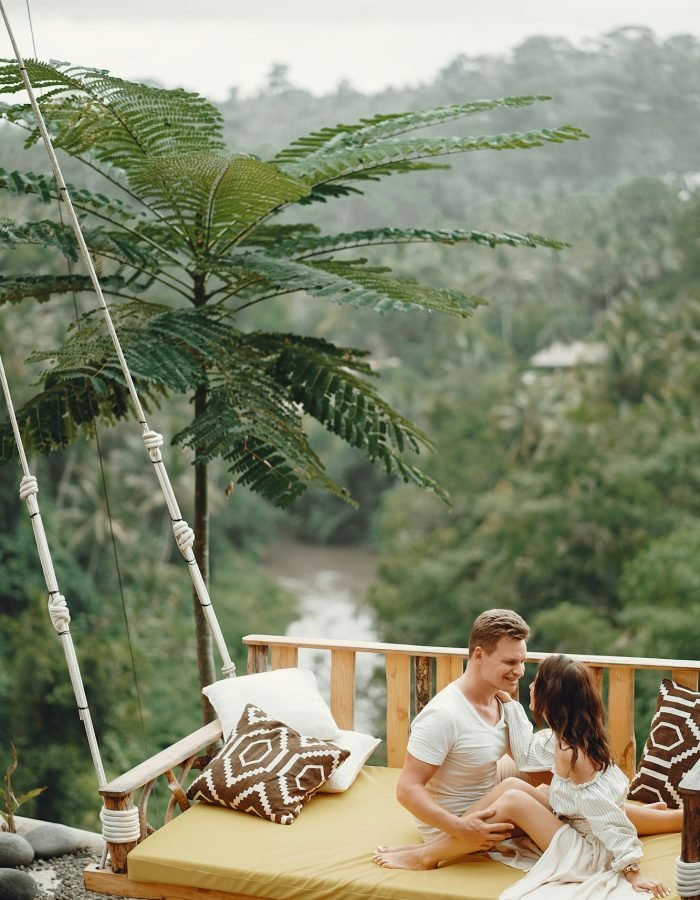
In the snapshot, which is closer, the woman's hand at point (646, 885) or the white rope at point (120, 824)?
the woman's hand at point (646, 885)

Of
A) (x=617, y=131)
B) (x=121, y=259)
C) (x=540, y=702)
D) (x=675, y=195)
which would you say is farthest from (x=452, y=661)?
(x=617, y=131)

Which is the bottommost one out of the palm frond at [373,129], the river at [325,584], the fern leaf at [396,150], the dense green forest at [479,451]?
the river at [325,584]

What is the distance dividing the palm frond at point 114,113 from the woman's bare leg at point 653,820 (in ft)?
6.84

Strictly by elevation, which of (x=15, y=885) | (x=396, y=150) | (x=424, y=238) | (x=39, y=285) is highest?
(x=396, y=150)

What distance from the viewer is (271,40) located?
40125mm

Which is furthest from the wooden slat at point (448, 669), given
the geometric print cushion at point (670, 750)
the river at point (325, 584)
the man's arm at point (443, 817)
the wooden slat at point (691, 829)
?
the river at point (325, 584)

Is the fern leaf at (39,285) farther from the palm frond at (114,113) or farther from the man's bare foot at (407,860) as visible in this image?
the man's bare foot at (407,860)

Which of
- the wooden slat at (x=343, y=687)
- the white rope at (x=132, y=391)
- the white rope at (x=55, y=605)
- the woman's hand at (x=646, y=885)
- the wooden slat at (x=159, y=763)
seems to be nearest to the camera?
the woman's hand at (x=646, y=885)

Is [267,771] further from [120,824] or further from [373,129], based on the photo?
[373,129]

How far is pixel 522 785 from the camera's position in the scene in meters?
2.56

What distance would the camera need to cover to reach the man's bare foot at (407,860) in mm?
2549

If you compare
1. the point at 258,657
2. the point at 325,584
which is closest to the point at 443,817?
the point at 258,657

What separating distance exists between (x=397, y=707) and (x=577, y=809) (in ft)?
3.06

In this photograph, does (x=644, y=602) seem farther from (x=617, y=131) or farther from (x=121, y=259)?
(x=617, y=131)
